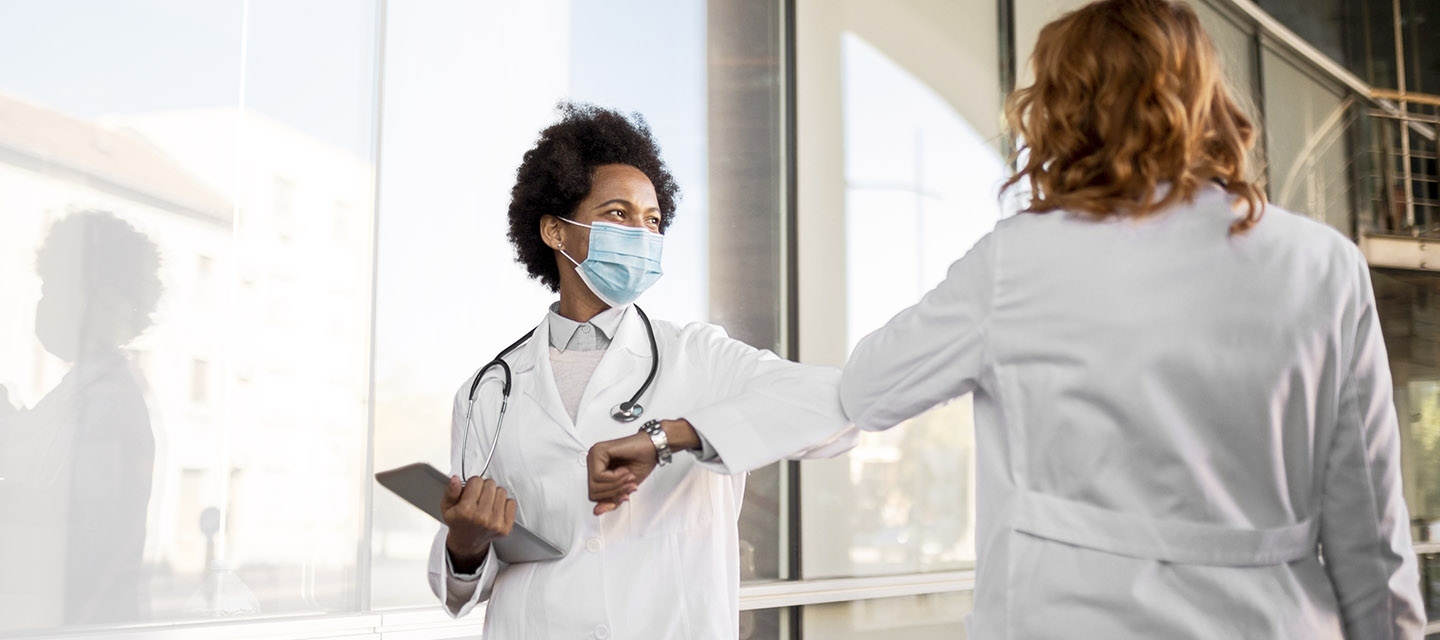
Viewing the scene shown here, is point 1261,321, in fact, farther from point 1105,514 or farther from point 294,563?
point 294,563

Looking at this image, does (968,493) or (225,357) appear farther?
(968,493)

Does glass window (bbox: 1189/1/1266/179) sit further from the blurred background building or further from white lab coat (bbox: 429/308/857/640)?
white lab coat (bbox: 429/308/857/640)

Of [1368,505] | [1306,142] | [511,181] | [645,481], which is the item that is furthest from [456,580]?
[1306,142]

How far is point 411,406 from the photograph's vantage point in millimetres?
2941

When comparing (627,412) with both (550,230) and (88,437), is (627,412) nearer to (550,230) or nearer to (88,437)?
(550,230)

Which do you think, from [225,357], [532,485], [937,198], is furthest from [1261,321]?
[937,198]

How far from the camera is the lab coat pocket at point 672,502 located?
184 centimetres

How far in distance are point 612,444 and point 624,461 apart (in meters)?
0.03

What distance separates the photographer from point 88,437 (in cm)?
235

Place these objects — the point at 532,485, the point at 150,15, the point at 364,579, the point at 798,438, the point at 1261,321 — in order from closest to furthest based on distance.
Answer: the point at 1261,321 → the point at 798,438 → the point at 532,485 → the point at 150,15 → the point at 364,579

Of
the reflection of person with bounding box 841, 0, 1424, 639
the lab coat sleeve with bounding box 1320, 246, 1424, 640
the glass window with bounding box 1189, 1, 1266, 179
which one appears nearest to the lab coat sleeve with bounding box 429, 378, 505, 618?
the reflection of person with bounding box 841, 0, 1424, 639

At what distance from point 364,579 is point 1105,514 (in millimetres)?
2007

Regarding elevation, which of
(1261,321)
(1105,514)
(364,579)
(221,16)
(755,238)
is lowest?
(364,579)

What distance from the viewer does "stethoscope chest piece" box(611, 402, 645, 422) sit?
74.0 inches
